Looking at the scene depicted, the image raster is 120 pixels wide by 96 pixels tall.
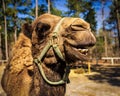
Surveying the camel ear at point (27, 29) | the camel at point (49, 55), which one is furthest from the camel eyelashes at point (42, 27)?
the camel ear at point (27, 29)

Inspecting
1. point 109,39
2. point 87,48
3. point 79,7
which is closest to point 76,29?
point 87,48

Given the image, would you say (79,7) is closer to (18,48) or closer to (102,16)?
(102,16)

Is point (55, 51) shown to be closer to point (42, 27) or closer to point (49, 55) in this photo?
point (49, 55)

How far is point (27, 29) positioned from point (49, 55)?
1.36 feet

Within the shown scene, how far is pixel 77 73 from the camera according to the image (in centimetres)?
2242

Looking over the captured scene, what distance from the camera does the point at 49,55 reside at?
2250 millimetres

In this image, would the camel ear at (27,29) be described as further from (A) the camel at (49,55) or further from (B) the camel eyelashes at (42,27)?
(B) the camel eyelashes at (42,27)

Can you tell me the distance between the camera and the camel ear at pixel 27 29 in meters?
2.47

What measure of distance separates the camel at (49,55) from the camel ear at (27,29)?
2cm

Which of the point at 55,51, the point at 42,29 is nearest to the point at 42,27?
the point at 42,29

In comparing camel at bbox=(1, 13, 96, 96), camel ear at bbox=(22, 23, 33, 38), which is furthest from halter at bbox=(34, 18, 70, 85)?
camel ear at bbox=(22, 23, 33, 38)

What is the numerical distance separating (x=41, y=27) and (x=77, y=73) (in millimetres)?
20340

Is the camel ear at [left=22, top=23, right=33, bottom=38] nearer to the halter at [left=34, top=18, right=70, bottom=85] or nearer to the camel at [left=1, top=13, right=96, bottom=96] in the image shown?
the camel at [left=1, top=13, right=96, bottom=96]

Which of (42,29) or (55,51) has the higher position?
(42,29)
